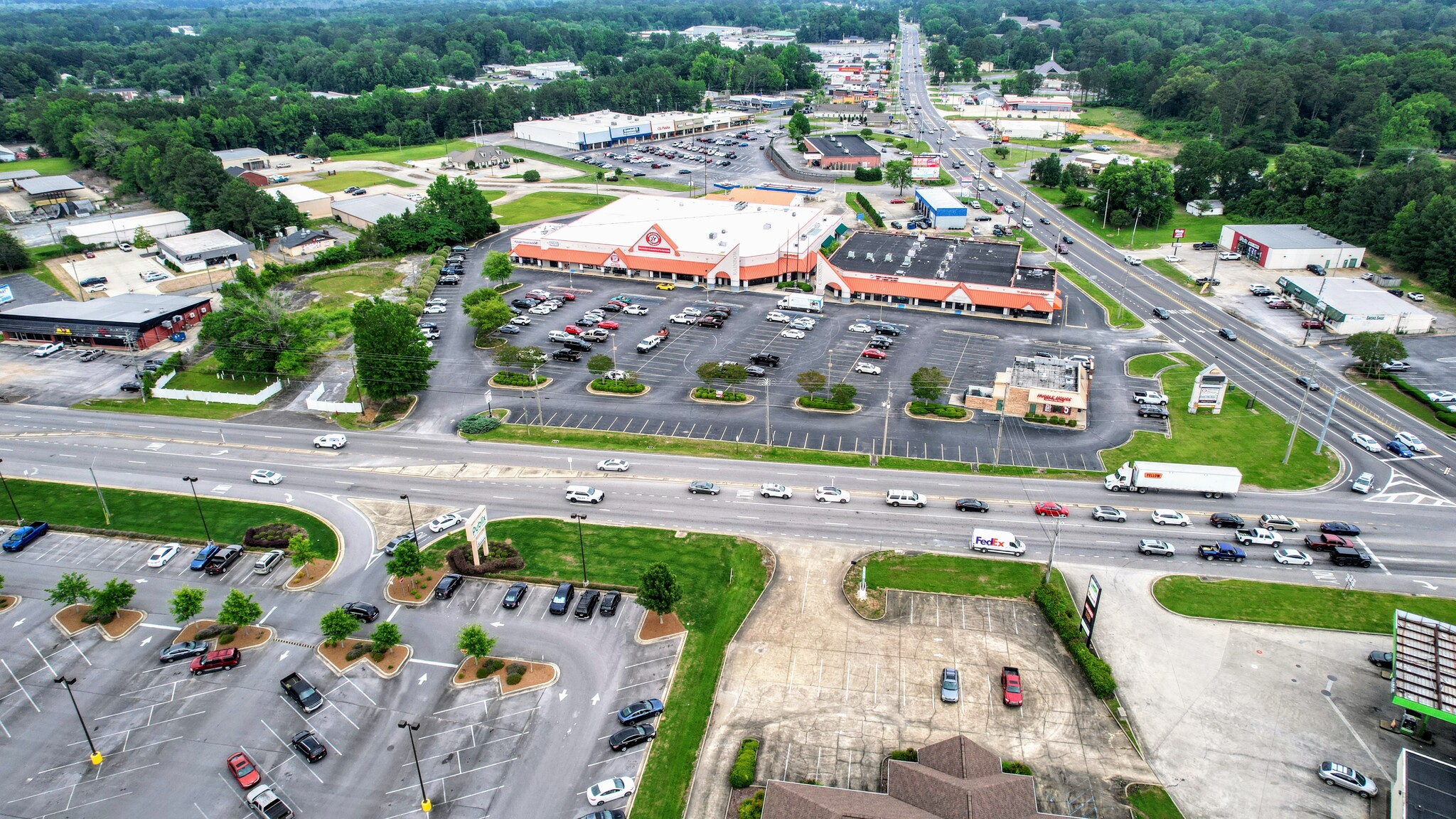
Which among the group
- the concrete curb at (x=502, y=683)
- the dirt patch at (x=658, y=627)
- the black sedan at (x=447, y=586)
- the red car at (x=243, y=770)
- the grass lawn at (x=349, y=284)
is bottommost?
the dirt patch at (x=658, y=627)

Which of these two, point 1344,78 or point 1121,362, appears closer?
point 1121,362

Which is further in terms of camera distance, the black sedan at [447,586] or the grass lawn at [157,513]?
the grass lawn at [157,513]

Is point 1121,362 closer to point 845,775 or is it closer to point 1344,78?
point 845,775

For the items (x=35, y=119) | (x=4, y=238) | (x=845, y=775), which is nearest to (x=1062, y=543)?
(x=845, y=775)

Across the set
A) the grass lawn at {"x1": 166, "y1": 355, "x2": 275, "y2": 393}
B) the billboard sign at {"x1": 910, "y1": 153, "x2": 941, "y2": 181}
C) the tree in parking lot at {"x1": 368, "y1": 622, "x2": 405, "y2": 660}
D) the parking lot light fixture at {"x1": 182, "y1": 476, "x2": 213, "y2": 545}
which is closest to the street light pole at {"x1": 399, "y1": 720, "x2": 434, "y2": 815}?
the tree in parking lot at {"x1": 368, "y1": 622, "x2": 405, "y2": 660}

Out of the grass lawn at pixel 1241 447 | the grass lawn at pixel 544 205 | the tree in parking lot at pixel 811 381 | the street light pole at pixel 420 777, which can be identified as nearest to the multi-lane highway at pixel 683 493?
the grass lawn at pixel 1241 447

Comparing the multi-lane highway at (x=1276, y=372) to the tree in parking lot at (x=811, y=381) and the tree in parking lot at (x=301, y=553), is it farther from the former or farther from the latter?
the tree in parking lot at (x=301, y=553)

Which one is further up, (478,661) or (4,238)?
(4,238)
